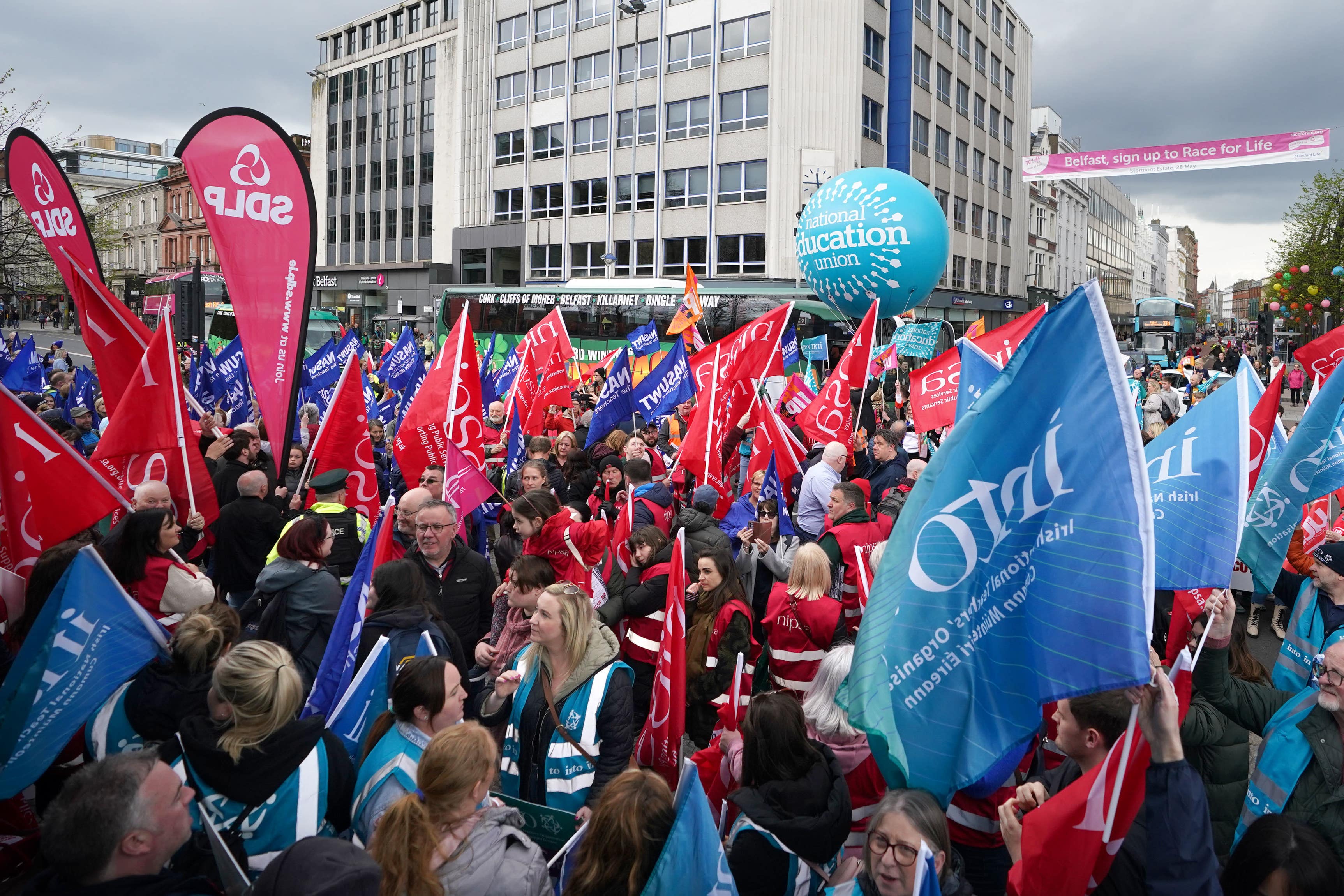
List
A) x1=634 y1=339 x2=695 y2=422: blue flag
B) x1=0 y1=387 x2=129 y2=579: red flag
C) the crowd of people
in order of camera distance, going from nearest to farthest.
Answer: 1. the crowd of people
2. x1=0 y1=387 x2=129 y2=579: red flag
3. x1=634 y1=339 x2=695 y2=422: blue flag

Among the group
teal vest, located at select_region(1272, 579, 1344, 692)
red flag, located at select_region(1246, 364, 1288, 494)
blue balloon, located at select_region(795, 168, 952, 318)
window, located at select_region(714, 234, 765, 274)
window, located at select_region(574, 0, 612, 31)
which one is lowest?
teal vest, located at select_region(1272, 579, 1344, 692)

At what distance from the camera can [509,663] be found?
14.8 ft

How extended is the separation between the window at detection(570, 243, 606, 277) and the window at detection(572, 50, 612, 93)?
7.20m

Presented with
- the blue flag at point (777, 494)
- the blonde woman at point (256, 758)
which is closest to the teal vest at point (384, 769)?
the blonde woman at point (256, 758)

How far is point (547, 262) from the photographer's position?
45.2 m

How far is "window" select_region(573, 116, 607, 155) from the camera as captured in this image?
42.5m

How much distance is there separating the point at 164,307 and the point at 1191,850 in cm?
648

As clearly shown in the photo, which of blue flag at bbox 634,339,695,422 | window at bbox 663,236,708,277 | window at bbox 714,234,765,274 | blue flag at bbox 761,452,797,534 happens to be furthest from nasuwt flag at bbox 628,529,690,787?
window at bbox 663,236,708,277

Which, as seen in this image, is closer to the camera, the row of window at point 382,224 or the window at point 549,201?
the window at point 549,201

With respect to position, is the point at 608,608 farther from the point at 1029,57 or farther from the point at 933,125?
the point at 1029,57

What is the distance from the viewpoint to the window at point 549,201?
146 feet

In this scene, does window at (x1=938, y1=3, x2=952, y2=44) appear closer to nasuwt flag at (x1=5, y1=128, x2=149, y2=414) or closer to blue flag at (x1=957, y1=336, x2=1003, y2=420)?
nasuwt flag at (x1=5, y1=128, x2=149, y2=414)

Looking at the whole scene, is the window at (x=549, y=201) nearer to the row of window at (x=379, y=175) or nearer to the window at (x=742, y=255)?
the row of window at (x=379, y=175)

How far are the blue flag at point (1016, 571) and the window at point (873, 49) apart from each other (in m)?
40.2
